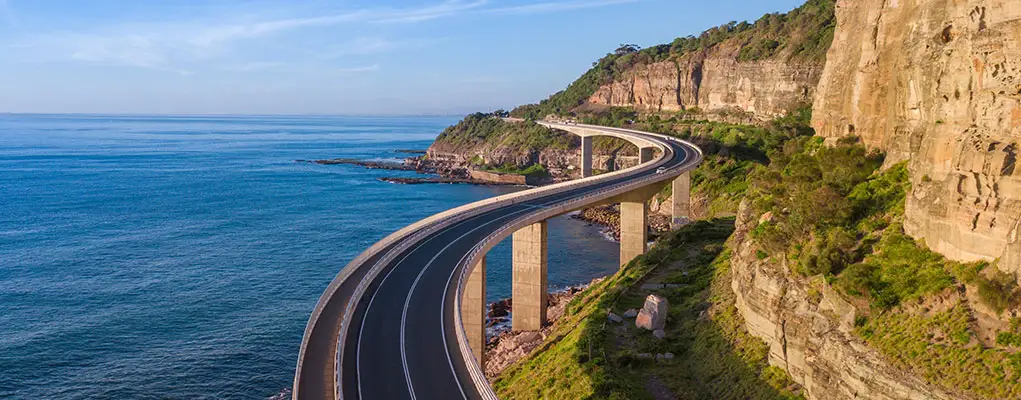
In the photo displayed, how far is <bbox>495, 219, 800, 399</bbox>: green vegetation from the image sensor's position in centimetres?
3100

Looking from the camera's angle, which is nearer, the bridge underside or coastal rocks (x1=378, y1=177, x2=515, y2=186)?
the bridge underside

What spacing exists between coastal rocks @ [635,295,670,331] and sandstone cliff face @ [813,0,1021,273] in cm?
1301

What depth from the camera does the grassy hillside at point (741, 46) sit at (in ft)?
341

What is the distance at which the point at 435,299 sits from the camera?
34.7m

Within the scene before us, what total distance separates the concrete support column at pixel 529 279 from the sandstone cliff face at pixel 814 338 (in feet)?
56.7

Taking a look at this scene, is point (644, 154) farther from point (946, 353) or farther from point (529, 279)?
point (946, 353)

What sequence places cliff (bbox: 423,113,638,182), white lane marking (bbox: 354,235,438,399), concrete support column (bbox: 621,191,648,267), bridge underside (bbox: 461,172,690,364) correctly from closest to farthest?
white lane marking (bbox: 354,235,438,399)
bridge underside (bbox: 461,172,690,364)
concrete support column (bbox: 621,191,648,267)
cliff (bbox: 423,113,638,182)

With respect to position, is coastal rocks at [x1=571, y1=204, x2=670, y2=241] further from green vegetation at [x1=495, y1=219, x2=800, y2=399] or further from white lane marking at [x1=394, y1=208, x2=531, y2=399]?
green vegetation at [x1=495, y1=219, x2=800, y2=399]

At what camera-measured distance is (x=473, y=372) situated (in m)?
26.2

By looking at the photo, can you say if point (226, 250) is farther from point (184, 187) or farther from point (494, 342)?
point (184, 187)

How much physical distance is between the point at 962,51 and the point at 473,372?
20021mm

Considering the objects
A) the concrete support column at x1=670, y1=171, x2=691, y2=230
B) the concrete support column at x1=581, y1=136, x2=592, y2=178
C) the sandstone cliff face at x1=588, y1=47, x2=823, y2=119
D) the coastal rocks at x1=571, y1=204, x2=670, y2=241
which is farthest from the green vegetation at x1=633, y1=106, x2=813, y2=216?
the concrete support column at x1=581, y1=136, x2=592, y2=178

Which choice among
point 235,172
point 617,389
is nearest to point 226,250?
point 617,389

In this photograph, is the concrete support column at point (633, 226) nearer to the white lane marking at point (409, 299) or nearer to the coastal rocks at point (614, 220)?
the coastal rocks at point (614, 220)
